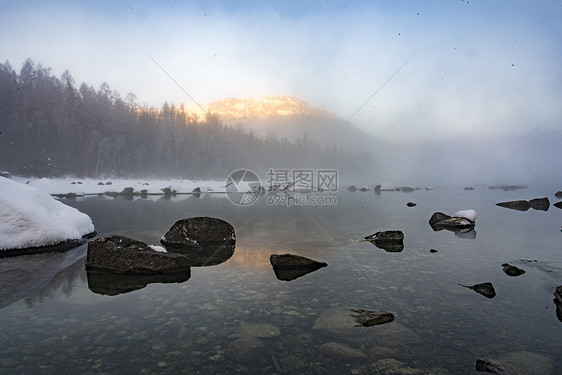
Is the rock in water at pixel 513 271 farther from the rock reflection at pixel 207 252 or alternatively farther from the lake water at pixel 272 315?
the rock reflection at pixel 207 252

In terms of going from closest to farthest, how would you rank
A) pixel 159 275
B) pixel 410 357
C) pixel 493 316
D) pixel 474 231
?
pixel 410 357 → pixel 493 316 → pixel 159 275 → pixel 474 231

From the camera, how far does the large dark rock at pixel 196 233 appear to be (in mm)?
12656

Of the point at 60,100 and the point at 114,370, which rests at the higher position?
the point at 60,100

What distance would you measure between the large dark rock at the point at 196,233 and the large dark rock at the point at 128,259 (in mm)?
3250

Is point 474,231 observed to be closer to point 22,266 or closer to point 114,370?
point 114,370

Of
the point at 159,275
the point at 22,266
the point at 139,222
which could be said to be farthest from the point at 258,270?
the point at 139,222

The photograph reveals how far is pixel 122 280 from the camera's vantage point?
8039 millimetres

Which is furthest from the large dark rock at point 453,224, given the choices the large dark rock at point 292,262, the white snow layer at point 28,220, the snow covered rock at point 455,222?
the white snow layer at point 28,220

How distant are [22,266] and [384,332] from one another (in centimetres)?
1008

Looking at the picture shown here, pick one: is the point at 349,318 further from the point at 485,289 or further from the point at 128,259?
the point at 128,259

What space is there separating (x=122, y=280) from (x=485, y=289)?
8969 millimetres

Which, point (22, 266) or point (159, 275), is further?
point (22, 266)

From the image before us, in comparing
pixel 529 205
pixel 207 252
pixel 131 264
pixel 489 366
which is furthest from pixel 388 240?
pixel 529 205

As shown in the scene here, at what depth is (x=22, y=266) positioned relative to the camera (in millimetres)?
9156
